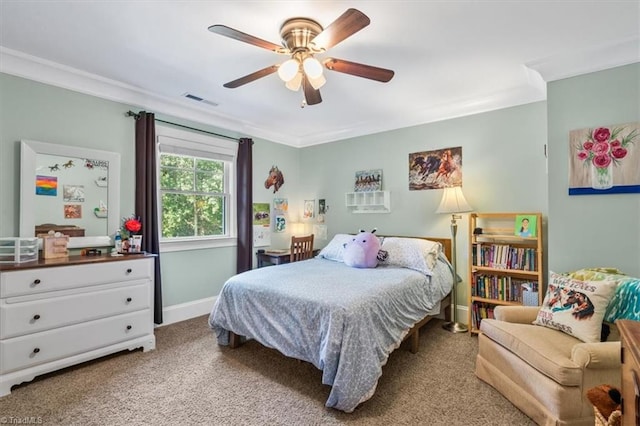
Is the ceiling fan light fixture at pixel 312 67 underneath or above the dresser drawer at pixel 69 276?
above

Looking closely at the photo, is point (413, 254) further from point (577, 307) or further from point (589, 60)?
point (589, 60)

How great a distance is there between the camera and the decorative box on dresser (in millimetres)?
861

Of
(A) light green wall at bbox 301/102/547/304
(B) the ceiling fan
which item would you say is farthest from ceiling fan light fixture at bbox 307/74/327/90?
(A) light green wall at bbox 301/102/547/304

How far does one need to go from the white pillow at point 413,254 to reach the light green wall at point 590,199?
Answer: 98cm

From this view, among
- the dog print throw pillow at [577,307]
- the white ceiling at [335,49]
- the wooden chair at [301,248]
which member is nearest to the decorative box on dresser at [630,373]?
the dog print throw pillow at [577,307]

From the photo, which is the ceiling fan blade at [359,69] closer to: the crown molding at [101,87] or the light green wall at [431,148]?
the light green wall at [431,148]

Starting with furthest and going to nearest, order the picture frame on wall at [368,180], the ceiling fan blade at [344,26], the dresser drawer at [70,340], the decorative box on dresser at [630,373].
Result: the picture frame on wall at [368,180], the dresser drawer at [70,340], the ceiling fan blade at [344,26], the decorative box on dresser at [630,373]

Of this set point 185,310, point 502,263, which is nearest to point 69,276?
point 185,310

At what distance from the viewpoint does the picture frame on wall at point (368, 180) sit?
4.07m

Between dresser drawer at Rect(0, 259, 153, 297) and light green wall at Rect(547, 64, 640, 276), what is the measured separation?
11.8ft

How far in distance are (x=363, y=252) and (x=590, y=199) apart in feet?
6.29

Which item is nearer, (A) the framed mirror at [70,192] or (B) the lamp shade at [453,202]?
(A) the framed mirror at [70,192]

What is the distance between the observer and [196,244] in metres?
3.65

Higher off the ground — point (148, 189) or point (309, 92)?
point (309, 92)
